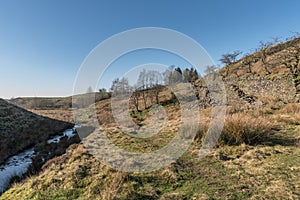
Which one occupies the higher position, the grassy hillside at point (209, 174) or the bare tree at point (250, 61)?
the bare tree at point (250, 61)

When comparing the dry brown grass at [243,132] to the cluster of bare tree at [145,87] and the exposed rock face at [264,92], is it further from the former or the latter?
the cluster of bare tree at [145,87]

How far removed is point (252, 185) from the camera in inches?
135

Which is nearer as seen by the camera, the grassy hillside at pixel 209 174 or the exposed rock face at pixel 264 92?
the grassy hillside at pixel 209 174

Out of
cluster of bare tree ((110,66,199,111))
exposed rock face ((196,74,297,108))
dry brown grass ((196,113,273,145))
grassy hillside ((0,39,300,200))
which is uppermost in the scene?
cluster of bare tree ((110,66,199,111))

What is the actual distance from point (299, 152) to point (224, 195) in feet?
9.20

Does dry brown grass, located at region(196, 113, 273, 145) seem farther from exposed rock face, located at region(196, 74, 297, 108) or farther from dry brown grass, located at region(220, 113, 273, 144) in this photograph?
exposed rock face, located at region(196, 74, 297, 108)

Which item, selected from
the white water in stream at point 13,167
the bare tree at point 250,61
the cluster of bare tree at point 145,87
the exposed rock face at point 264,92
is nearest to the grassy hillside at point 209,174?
the white water in stream at point 13,167

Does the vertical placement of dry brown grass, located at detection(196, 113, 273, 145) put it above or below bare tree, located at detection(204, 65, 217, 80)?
below

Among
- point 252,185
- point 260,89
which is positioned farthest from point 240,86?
point 252,185

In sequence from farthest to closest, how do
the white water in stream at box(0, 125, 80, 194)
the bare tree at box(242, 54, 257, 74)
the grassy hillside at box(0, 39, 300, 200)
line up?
the bare tree at box(242, 54, 257, 74) → the white water in stream at box(0, 125, 80, 194) → the grassy hillside at box(0, 39, 300, 200)

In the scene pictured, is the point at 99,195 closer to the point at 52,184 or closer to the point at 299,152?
the point at 52,184

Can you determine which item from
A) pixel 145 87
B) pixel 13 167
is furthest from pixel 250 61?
pixel 13 167

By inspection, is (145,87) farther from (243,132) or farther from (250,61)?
(243,132)

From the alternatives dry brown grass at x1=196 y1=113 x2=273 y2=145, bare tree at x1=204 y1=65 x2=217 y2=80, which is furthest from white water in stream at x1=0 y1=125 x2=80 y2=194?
bare tree at x1=204 y1=65 x2=217 y2=80
